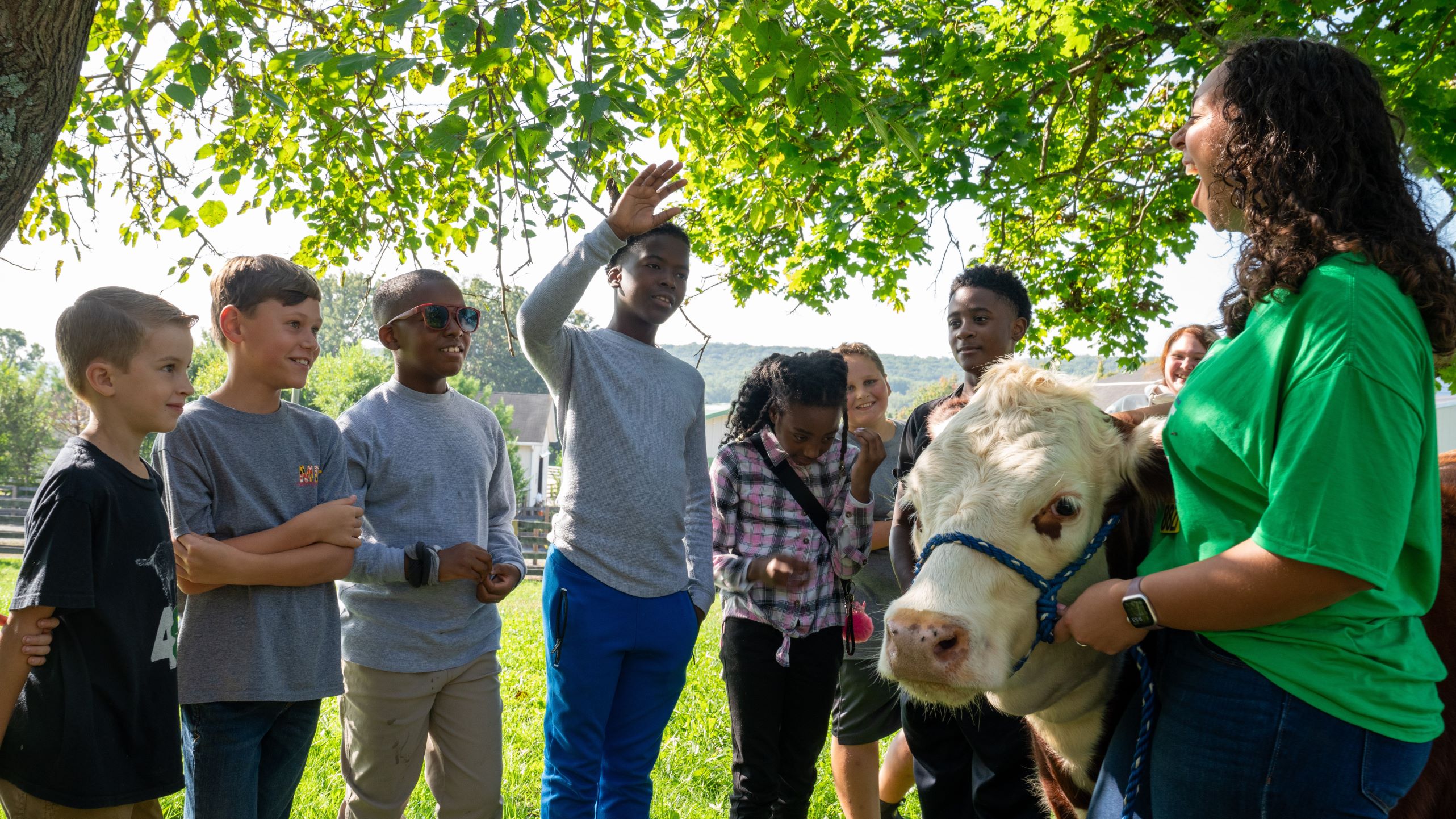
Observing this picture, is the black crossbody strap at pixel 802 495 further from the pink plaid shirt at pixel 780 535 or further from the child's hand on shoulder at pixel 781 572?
the child's hand on shoulder at pixel 781 572

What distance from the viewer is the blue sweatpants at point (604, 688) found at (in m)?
3.04

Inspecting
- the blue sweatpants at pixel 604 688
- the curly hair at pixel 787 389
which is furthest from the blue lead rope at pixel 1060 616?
the curly hair at pixel 787 389

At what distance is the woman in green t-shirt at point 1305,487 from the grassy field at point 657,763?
322cm

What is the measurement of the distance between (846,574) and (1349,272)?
238cm

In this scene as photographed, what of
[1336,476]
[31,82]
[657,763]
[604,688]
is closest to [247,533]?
[604,688]

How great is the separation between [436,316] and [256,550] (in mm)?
1048

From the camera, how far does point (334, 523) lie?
2818mm

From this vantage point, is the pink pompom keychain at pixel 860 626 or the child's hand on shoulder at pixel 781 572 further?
the pink pompom keychain at pixel 860 626

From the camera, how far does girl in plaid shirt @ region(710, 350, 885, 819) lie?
348cm

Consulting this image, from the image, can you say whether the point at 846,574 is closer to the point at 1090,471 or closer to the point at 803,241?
the point at 1090,471

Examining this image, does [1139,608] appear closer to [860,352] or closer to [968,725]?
[968,725]

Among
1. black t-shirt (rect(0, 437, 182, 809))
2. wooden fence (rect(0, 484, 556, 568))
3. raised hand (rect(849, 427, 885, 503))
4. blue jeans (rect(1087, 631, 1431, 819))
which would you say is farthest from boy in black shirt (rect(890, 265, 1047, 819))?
wooden fence (rect(0, 484, 556, 568))

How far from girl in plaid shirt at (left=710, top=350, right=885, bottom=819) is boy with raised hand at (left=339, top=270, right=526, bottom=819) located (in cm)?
87

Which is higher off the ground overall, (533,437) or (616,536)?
(616,536)
